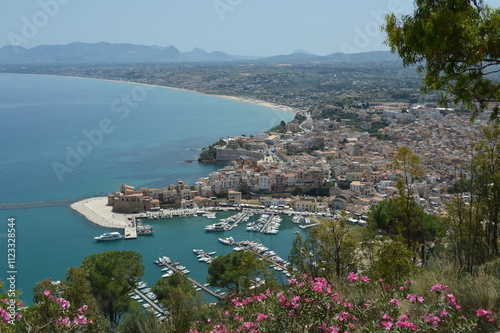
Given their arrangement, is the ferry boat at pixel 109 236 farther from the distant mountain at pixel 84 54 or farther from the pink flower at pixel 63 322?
the distant mountain at pixel 84 54

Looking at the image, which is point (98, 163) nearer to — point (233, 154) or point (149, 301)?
point (233, 154)

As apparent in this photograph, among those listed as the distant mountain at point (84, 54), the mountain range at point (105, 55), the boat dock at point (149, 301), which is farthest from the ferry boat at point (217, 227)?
the distant mountain at point (84, 54)

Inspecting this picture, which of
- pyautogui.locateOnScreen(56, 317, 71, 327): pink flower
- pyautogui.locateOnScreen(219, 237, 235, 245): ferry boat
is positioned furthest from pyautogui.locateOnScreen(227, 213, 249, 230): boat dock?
pyautogui.locateOnScreen(56, 317, 71, 327): pink flower

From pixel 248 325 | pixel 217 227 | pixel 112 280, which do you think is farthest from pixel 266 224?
pixel 248 325

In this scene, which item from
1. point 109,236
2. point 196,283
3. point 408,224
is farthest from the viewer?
point 109,236

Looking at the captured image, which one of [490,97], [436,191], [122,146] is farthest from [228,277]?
[122,146]

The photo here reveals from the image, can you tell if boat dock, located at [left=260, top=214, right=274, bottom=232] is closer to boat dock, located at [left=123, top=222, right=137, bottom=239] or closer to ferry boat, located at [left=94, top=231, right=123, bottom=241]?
boat dock, located at [left=123, top=222, right=137, bottom=239]
